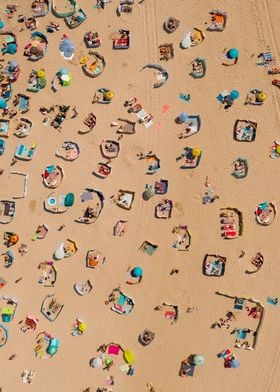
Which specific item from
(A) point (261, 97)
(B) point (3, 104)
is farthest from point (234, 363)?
(B) point (3, 104)

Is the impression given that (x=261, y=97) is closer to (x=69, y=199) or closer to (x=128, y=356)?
(x=69, y=199)

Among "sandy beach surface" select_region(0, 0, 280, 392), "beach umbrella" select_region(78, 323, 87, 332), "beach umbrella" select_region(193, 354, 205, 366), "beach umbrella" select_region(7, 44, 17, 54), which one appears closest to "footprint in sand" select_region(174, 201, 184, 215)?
"sandy beach surface" select_region(0, 0, 280, 392)

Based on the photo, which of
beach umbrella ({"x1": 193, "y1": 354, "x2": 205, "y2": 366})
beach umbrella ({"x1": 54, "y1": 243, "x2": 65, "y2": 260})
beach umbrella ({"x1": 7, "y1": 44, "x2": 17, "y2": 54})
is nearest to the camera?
beach umbrella ({"x1": 193, "y1": 354, "x2": 205, "y2": 366})

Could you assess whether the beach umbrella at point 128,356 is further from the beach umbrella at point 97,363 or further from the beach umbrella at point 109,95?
the beach umbrella at point 109,95

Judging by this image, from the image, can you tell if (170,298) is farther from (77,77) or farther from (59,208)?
(77,77)

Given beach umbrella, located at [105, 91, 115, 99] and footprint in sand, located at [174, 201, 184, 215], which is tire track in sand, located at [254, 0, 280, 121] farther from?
beach umbrella, located at [105, 91, 115, 99]

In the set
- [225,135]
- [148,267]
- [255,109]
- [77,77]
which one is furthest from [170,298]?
[77,77]
